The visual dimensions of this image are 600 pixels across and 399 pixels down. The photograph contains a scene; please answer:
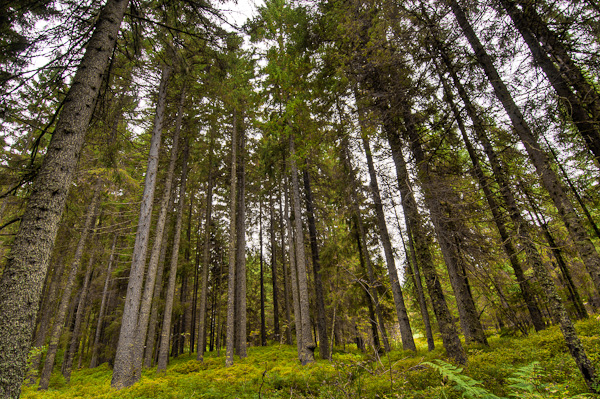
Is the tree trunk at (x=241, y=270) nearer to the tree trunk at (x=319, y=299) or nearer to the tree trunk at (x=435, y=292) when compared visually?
the tree trunk at (x=319, y=299)

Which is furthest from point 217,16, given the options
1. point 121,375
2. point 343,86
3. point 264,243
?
point 264,243

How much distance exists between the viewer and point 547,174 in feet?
17.2

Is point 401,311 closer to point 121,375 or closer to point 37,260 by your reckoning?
point 121,375

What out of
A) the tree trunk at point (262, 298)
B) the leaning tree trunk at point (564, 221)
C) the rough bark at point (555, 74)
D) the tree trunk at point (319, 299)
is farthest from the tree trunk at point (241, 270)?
the rough bark at point (555, 74)

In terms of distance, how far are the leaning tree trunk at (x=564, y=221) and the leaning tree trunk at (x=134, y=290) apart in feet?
34.4

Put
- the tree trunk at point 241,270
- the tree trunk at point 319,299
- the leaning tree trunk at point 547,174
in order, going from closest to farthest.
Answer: the leaning tree trunk at point 547,174 → the tree trunk at point 319,299 → the tree trunk at point 241,270

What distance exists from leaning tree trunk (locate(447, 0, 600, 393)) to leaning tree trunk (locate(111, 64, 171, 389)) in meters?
10.5

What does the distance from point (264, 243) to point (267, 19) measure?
1852cm

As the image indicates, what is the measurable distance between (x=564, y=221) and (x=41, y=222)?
9176mm

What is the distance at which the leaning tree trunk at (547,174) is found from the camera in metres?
4.80

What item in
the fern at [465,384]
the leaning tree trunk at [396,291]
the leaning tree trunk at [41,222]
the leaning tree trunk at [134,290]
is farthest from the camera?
the leaning tree trunk at [396,291]

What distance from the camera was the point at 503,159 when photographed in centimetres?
808

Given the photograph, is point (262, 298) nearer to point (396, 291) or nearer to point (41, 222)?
point (396, 291)

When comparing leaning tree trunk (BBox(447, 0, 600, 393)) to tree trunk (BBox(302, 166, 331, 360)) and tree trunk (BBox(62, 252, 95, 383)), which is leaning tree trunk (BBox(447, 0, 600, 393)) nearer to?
tree trunk (BBox(302, 166, 331, 360))
